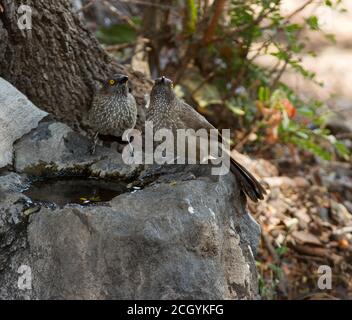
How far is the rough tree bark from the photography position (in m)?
4.23

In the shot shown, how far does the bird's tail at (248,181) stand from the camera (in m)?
4.00

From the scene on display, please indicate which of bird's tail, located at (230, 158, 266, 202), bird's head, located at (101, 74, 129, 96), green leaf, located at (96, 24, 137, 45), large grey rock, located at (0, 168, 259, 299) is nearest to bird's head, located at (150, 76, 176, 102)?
bird's head, located at (101, 74, 129, 96)

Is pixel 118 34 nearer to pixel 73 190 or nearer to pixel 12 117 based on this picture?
pixel 12 117

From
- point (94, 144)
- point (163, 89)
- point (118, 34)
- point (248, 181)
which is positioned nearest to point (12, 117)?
point (94, 144)

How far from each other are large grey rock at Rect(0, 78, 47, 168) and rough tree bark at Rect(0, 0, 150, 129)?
0.37 meters

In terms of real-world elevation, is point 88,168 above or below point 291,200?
above

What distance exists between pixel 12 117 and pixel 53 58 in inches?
28.5

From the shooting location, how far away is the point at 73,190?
12.6 ft

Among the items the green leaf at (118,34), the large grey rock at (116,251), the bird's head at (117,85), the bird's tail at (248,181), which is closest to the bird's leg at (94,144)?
the bird's head at (117,85)

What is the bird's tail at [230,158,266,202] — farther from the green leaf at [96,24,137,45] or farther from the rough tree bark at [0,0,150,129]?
the green leaf at [96,24,137,45]

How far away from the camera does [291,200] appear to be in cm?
636

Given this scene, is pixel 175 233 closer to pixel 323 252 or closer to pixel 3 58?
pixel 3 58
